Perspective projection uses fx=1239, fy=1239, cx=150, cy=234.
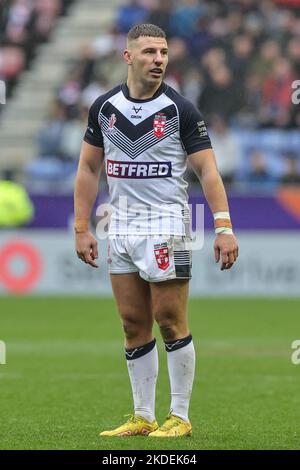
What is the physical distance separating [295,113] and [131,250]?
41.5ft

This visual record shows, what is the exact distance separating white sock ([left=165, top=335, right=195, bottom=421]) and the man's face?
158cm

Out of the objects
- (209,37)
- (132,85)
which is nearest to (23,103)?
(209,37)

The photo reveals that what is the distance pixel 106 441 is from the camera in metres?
7.16

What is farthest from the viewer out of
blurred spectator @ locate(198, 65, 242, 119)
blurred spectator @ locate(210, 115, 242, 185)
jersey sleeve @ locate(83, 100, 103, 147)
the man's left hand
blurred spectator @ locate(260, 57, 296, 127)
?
blurred spectator @ locate(198, 65, 242, 119)

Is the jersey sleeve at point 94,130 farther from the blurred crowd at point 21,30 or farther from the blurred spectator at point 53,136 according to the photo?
the blurred crowd at point 21,30

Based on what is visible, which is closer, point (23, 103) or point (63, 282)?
point (63, 282)

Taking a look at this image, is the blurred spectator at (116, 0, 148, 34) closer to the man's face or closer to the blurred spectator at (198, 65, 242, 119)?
the blurred spectator at (198, 65, 242, 119)

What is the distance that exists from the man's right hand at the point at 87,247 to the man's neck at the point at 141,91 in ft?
2.96

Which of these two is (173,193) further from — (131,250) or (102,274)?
(102,274)

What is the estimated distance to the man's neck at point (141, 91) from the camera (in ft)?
24.4

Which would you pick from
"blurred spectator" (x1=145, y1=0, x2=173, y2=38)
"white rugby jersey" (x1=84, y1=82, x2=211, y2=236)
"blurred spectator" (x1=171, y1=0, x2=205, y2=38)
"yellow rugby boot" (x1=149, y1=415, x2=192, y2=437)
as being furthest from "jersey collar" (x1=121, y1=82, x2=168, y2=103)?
"blurred spectator" (x1=145, y1=0, x2=173, y2=38)

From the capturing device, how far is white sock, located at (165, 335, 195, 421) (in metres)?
7.45

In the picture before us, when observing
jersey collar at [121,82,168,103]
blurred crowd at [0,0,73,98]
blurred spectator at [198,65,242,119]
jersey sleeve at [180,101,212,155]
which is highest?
blurred crowd at [0,0,73,98]

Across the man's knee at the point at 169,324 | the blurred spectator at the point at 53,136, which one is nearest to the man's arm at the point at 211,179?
the man's knee at the point at 169,324
